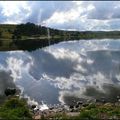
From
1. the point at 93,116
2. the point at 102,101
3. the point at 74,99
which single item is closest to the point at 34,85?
the point at 74,99

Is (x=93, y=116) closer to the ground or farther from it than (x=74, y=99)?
farther from it

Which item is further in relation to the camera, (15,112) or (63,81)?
(63,81)

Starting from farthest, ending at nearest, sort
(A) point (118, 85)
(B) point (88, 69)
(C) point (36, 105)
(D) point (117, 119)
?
(B) point (88, 69), (A) point (118, 85), (C) point (36, 105), (D) point (117, 119)

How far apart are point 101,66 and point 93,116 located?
7829cm

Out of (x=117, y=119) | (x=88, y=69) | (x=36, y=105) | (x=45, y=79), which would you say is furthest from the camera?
(x=88, y=69)

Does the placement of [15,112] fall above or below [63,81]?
above

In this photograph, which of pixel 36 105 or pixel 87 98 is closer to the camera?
pixel 36 105

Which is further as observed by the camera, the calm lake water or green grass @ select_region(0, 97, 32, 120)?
the calm lake water

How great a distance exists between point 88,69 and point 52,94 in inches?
1409

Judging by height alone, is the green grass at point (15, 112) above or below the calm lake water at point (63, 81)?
above

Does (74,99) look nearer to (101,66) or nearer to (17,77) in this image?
(17,77)

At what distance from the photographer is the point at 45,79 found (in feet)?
289

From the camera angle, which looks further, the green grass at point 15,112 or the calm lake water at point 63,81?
the calm lake water at point 63,81

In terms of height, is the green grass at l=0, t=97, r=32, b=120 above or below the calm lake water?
above
